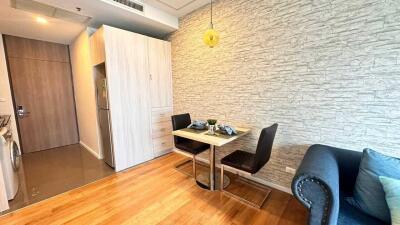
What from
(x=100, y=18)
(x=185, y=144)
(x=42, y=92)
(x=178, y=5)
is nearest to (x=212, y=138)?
(x=185, y=144)

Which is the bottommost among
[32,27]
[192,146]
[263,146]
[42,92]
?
[192,146]

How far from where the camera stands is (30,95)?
3639 mm

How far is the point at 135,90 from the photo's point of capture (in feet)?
9.57

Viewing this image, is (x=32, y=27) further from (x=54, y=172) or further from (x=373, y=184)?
(x=373, y=184)

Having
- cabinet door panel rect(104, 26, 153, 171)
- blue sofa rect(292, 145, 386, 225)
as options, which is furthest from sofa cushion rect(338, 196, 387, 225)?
cabinet door panel rect(104, 26, 153, 171)

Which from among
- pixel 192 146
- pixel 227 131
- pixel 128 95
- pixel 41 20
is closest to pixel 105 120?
pixel 128 95

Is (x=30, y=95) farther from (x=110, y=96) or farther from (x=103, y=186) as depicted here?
(x=103, y=186)

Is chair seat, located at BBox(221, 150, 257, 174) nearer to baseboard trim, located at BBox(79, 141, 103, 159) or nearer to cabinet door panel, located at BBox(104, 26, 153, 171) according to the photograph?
cabinet door panel, located at BBox(104, 26, 153, 171)

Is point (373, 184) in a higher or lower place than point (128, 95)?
lower

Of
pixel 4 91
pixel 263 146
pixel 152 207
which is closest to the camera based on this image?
pixel 263 146

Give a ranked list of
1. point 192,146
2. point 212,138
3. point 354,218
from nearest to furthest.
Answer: point 354,218 → point 212,138 → point 192,146

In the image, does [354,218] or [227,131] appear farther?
[227,131]

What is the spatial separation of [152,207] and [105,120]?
→ 171 cm

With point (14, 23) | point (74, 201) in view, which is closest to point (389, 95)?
point (74, 201)
